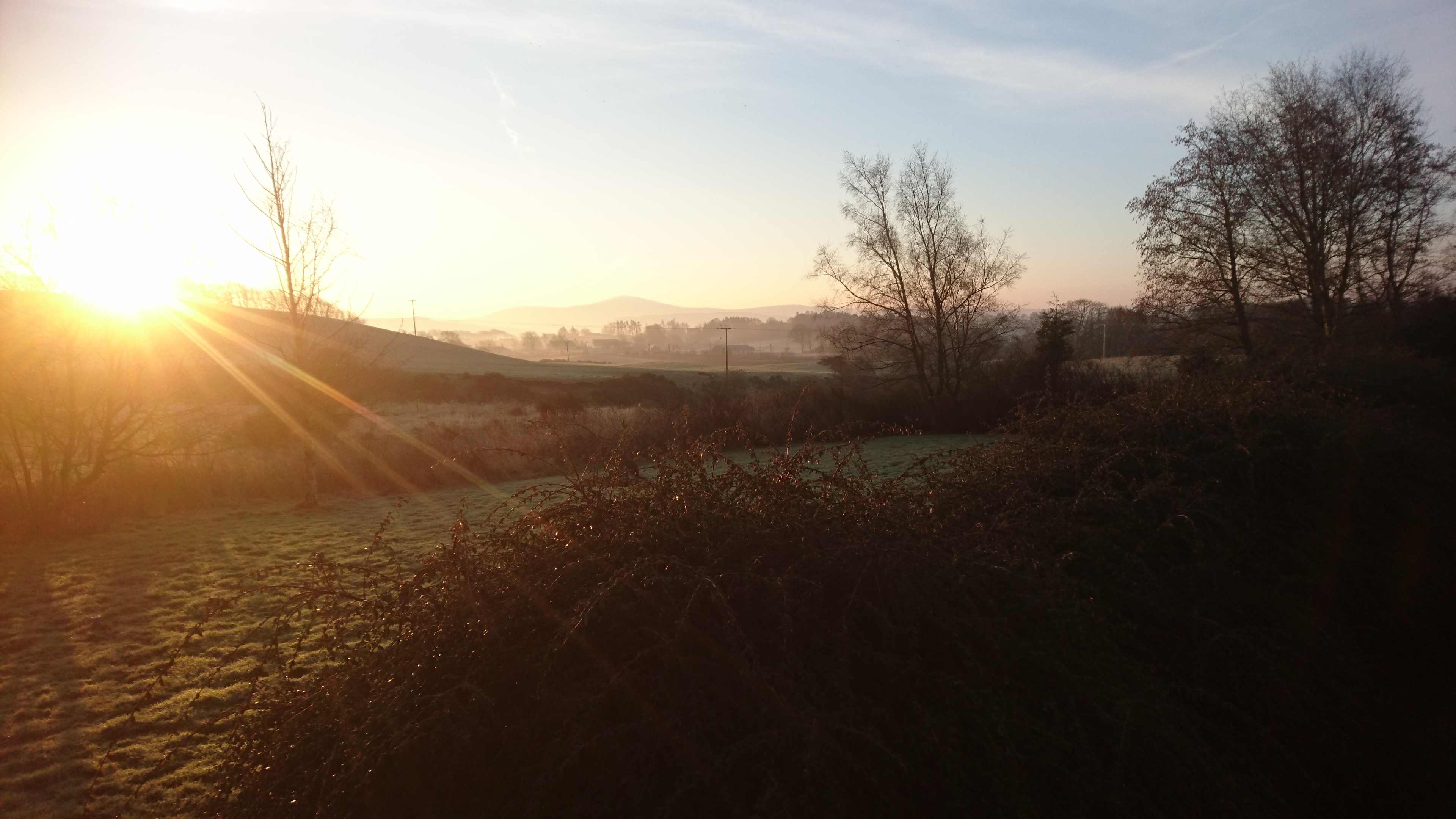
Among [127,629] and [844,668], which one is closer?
[844,668]

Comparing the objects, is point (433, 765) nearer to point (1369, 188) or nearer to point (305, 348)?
point (305, 348)

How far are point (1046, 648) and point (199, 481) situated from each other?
52.5 feet

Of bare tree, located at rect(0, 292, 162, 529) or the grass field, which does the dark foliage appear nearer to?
the grass field

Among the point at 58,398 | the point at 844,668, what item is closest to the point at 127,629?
the point at 58,398

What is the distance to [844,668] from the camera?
2.81 metres

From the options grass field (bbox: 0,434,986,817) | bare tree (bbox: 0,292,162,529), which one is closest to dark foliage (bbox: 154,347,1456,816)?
grass field (bbox: 0,434,986,817)

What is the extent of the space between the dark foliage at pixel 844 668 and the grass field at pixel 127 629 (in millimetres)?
878

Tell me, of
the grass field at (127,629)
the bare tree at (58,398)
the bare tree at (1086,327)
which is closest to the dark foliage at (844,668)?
the grass field at (127,629)

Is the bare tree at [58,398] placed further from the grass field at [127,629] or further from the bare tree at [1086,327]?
the bare tree at [1086,327]

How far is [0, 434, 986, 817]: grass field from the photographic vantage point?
404 cm

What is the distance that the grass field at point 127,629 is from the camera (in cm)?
404

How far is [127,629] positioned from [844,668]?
23.7ft

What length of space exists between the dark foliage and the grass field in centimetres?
88

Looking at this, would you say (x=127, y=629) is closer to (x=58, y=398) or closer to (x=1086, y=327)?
(x=58, y=398)
